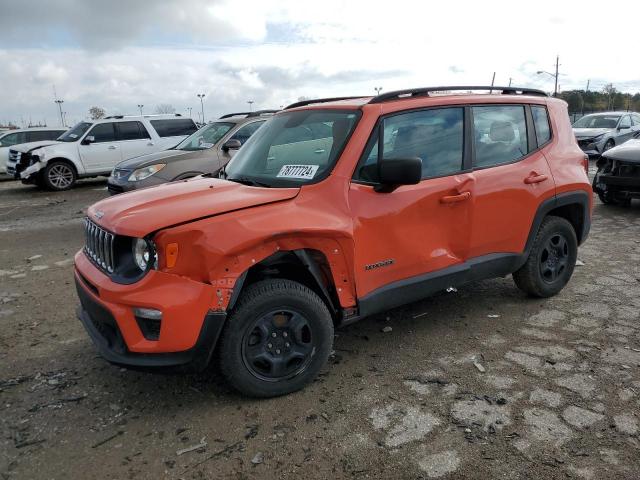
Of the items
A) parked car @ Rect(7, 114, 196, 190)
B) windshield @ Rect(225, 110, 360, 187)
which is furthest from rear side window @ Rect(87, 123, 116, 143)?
windshield @ Rect(225, 110, 360, 187)

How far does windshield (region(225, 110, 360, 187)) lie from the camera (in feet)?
11.2

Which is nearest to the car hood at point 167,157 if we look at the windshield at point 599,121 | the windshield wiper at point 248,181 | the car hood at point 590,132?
the windshield wiper at point 248,181

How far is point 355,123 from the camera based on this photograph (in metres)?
3.48

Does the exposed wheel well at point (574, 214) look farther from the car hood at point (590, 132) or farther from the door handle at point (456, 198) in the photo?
the car hood at point (590, 132)

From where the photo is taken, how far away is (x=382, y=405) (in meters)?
3.09

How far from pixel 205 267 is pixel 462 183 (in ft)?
6.52

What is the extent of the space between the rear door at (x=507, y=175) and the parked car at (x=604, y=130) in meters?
12.4

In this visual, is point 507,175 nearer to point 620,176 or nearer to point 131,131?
point 620,176

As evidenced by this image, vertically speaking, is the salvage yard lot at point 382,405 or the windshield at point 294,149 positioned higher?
the windshield at point 294,149

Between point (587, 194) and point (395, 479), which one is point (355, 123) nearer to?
point (395, 479)

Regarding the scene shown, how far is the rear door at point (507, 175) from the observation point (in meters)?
3.93

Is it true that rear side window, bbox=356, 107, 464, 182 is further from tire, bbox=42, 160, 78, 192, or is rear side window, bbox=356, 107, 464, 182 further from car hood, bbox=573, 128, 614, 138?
car hood, bbox=573, 128, 614, 138

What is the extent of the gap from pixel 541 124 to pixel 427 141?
4.49ft

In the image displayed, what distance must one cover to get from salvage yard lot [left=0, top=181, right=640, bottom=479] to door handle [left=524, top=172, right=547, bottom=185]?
1.12 meters
